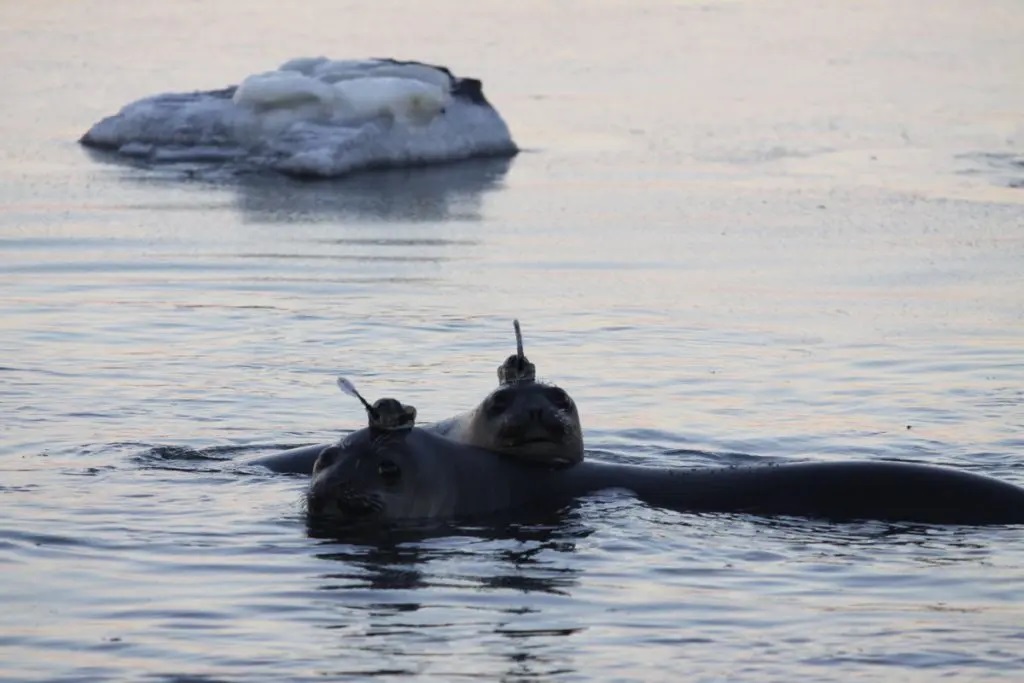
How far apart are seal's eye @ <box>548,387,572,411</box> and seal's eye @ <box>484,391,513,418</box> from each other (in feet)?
0.61

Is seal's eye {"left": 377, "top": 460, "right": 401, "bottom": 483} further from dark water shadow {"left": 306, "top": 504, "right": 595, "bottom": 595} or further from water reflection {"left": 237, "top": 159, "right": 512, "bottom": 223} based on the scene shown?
water reflection {"left": 237, "top": 159, "right": 512, "bottom": 223}

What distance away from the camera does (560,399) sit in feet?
30.4

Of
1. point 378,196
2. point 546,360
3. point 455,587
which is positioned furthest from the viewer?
point 378,196

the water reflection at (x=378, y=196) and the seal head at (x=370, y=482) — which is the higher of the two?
the water reflection at (x=378, y=196)

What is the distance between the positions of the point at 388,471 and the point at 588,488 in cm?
94

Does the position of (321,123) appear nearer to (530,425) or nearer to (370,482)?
(530,425)

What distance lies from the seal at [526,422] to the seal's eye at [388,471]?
0.64 meters

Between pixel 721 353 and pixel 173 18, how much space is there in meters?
26.2

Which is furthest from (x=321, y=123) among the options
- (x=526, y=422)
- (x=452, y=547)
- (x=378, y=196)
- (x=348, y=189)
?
(x=452, y=547)

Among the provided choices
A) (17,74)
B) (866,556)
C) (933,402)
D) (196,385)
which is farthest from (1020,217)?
(17,74)

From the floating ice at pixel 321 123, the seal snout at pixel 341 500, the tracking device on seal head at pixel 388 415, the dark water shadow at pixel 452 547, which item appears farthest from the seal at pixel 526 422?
the floating ice at pixel 321 123

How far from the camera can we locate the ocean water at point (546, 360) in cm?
704

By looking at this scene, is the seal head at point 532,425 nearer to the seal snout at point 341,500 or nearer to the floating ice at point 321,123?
the seal snout at point 341,500

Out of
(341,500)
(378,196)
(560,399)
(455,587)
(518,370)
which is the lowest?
(455,587)
